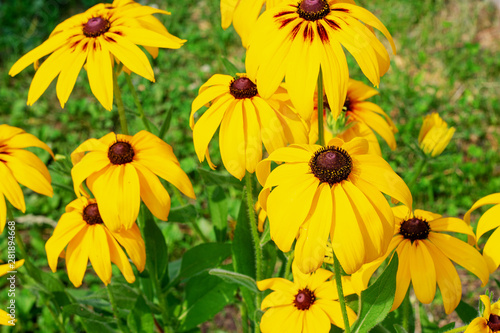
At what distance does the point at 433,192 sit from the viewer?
3.05 metres

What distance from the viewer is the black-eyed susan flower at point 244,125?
134 cm

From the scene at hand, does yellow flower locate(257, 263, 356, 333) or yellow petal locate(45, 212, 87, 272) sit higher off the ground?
yellow petal locate(45, 212, 87, 272)

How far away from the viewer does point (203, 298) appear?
2049mm

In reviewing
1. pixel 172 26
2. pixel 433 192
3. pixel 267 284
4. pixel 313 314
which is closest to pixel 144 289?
pixel 267 284

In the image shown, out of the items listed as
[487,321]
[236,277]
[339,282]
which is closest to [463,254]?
[487,321]

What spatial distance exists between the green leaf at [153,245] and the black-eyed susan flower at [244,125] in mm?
501

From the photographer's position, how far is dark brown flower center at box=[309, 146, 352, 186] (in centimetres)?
114

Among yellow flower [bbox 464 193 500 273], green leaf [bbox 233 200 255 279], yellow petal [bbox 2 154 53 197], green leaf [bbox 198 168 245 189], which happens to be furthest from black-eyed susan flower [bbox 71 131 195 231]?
yellow flower [bbox 464 193 500 273]

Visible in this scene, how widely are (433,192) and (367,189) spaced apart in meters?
2.04

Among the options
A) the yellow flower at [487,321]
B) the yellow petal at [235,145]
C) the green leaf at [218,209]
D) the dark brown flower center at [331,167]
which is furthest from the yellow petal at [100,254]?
the yellow flower at [487,321]

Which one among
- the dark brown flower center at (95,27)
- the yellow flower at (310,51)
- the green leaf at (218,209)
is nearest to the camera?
the yellow flower at (310,51)

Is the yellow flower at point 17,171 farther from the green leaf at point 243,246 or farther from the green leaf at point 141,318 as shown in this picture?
the green leaf at point 243,246

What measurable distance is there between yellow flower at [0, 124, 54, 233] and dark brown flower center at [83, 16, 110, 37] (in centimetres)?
36

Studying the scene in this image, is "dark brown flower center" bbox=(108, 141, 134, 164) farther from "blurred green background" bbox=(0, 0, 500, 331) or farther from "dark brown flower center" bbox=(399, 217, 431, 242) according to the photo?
"blurred green background" bbox=(0, 0, 500, 331)
